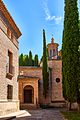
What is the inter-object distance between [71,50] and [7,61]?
5.07 m

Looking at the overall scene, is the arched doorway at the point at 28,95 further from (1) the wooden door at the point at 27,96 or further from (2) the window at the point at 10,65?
(2) the window at the point at 10,65

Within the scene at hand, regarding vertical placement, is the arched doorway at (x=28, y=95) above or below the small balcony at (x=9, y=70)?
below

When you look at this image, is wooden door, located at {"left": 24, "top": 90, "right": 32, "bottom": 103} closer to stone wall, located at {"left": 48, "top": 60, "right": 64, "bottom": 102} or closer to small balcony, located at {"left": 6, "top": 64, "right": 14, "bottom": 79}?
stone wall, located at {"left": 48, "top": 60, "right": 64, "bottom": 102}

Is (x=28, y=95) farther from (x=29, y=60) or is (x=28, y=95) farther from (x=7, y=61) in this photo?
(x=29, y=60)

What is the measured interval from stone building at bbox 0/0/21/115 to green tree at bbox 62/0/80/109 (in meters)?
4.33

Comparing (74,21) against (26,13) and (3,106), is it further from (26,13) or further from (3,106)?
(3,106)

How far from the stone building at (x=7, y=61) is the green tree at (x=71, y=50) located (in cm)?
433

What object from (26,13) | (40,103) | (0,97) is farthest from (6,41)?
(40,103)

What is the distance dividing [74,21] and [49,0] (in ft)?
18.7

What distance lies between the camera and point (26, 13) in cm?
1817

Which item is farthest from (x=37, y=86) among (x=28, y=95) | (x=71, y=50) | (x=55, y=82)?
(x=71, y=50)

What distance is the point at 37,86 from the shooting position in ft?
104

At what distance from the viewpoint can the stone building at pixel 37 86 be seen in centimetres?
3177

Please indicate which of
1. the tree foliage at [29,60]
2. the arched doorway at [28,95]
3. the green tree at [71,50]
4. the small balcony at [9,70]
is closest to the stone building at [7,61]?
the small balcony at [9,70]
